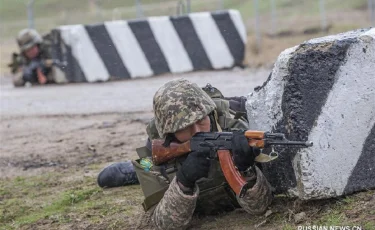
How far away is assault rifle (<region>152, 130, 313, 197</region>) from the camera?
3312mm

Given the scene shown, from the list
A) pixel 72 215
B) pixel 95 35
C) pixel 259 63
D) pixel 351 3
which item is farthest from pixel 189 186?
pixel 351 3

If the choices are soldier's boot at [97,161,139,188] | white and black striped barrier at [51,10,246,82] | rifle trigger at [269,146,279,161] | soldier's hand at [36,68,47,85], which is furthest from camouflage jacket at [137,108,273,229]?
soldier's hand at [36,68,47,85]

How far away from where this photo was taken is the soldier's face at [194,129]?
372 centimetres

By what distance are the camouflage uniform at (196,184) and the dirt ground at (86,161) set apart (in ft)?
0.35

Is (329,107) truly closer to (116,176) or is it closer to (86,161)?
(116,176)

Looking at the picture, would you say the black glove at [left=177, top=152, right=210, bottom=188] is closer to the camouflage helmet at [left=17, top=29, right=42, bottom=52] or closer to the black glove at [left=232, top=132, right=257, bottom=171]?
the black glove at [left=232, top=132, right=257, bottom=171]

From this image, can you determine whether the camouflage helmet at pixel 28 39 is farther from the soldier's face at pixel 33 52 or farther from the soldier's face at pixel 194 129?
the soldier's face at pixel 194 129

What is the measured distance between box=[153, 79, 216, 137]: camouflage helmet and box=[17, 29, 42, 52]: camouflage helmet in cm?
845

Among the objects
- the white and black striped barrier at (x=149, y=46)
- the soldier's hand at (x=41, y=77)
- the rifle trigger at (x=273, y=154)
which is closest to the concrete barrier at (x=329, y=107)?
the rifle trigger at (x=273, y=154)

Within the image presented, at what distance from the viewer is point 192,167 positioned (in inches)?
140

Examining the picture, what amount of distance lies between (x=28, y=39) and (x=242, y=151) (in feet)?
30.2

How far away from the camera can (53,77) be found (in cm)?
1180

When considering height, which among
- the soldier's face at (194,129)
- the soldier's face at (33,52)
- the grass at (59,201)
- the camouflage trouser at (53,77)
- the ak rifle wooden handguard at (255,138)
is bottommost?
the camouflage trouser at (53,77)

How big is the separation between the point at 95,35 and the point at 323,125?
8.32 m
